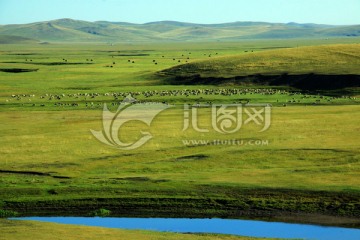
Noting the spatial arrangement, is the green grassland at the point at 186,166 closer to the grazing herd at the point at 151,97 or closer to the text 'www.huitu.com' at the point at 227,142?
the text 'www.huitu.com' at the point at 227,142

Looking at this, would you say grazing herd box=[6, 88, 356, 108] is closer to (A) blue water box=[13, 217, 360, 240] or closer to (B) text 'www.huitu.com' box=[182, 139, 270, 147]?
(B) text 'www.huitu.com' box=[182, 139, 270, 147]

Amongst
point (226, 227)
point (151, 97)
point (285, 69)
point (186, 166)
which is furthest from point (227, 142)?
point (285, 69)

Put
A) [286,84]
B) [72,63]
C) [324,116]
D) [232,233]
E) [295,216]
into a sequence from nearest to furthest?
[232,233]
[295,216]
[324,116]
[286,84]
[72,63]

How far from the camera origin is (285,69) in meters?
105

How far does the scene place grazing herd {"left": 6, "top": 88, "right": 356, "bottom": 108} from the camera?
82625 mm

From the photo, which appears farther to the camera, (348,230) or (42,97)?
(42,97)

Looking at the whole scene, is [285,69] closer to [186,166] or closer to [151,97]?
[151,97]

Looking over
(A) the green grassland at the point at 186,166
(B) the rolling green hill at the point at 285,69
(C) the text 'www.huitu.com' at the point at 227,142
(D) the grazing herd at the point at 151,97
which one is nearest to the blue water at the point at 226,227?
(A) the green grassland at the point at 186,166

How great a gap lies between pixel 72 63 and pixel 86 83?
151 ft

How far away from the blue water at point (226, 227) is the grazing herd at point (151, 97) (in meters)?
43.3

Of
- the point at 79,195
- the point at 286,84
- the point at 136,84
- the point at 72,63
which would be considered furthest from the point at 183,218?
the point at 72,63

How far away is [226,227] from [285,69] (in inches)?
2795

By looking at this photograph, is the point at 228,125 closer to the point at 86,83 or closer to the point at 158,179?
the point at 158,179

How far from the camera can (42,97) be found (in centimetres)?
8994
